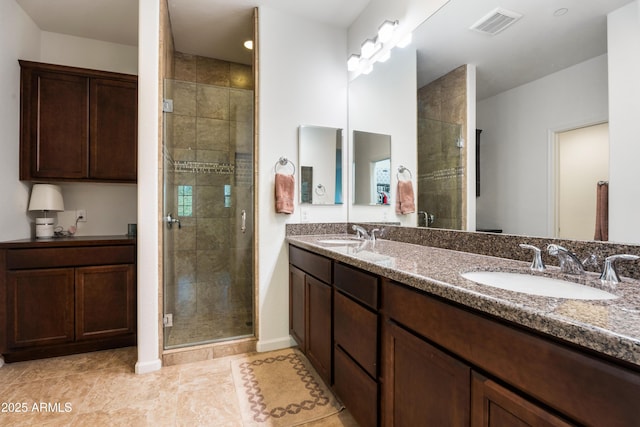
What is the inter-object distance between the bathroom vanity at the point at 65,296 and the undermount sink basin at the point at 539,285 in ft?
7.94

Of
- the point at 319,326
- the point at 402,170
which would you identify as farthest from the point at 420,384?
the point at 402,170

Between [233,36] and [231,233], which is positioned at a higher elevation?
[233,36]

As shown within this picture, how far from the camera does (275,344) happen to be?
231 cm

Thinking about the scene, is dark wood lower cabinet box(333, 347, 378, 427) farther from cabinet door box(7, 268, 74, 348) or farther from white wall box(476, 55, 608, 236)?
cabinet door box(7, 268, 74, 348)

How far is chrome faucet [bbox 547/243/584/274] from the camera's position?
38.1 inches

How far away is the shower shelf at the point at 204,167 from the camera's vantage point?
2.31 m

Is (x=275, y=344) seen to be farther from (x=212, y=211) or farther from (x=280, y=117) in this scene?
(x=280, y=117)

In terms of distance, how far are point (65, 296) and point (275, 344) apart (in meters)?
1.58

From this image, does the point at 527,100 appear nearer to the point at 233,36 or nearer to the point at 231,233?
the point at 231,233

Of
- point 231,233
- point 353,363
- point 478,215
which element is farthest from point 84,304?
point 478,215

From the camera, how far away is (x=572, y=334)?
0.55m

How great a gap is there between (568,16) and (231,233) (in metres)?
2.29

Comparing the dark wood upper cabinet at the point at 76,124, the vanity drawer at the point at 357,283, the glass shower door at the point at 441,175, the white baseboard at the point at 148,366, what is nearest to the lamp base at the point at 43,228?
the dark wood upper cabinet at the point at 76,124

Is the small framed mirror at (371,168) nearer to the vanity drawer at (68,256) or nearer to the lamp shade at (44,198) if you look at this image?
the vanity drawer at (68,256)
